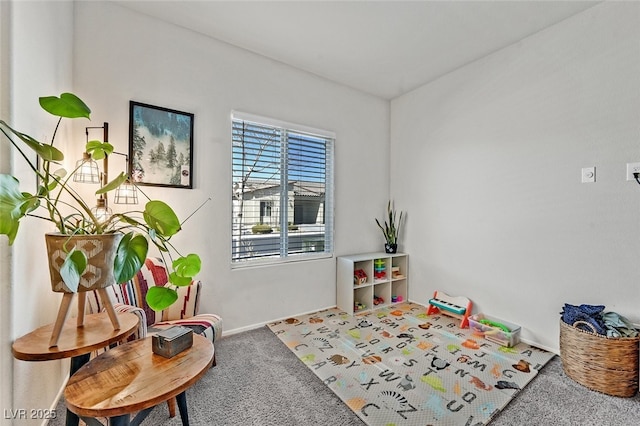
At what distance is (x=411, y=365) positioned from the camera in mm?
2092

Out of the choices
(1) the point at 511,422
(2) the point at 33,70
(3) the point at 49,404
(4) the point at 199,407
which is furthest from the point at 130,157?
(1) the point at 511,422

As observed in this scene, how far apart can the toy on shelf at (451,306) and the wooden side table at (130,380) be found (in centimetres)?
252

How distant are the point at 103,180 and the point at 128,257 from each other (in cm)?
125

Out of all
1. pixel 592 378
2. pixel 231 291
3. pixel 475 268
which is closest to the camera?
pixel 592 378

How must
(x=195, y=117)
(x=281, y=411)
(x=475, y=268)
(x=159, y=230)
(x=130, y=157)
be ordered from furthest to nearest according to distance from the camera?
(x=475, y=268) < (x=195, y=117) < (x=130, y=157) < (x=281, y=411) < (x=159, y=230)

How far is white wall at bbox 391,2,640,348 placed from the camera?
2016 mm

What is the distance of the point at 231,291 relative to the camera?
2.63 m

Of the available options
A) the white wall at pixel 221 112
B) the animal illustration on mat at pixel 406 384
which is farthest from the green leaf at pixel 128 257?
the animal illustration on mat at pixel 406 384

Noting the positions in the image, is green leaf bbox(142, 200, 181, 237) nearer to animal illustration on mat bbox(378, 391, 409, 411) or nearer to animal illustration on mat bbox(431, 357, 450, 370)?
animal illustration on mat bbox(378, 391, 409, 411)

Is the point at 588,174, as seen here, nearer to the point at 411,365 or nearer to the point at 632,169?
→ the point at 632,169

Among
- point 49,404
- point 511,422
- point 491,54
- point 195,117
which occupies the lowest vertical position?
point 511,422

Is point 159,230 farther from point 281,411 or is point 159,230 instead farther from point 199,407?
point 281,411

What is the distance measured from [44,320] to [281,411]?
1.39 meters

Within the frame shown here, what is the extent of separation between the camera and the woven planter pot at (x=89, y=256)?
3.80ft
